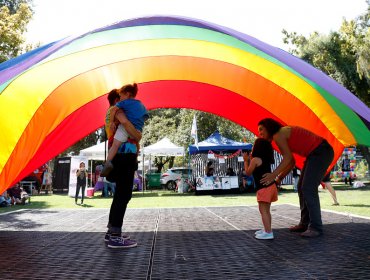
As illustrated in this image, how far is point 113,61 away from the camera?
780 cm

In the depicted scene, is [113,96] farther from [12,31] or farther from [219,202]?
[12,31]

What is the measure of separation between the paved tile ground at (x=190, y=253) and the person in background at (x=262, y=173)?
338 mm

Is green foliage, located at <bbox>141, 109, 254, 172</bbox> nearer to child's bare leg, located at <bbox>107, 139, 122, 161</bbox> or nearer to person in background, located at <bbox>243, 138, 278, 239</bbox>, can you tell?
person in background, located at <bbox>243, 138, 278, 239</bbox>

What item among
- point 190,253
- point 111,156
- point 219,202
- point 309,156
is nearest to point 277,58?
point 309,156

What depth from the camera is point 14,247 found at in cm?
542

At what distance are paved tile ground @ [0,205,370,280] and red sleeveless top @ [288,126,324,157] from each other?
4.20ft

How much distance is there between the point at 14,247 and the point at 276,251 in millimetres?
3443

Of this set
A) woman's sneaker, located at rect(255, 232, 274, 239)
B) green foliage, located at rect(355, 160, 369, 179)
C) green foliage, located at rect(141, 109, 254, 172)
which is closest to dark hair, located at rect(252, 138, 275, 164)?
woman's sneaker, located at rect(255, 232, 274, 239)

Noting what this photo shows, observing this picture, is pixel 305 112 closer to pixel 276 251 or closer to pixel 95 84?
pixel 276 251

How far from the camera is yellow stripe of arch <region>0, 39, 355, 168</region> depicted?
5.96 meters

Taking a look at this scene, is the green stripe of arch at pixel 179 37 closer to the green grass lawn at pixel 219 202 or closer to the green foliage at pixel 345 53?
the green grass lawn at pixel 219 202

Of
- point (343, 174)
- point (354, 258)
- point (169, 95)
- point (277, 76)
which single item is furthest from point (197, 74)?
point (343, 174)

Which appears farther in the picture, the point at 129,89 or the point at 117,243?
the point at 129,89

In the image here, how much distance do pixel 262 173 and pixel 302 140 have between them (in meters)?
0.83
